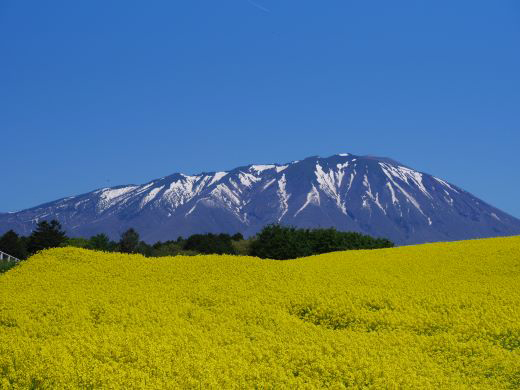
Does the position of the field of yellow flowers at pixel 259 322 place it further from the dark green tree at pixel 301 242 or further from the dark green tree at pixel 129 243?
the dark green tree at pixel 129 243

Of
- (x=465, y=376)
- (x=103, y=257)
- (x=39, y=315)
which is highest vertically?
(x=103, y=257)

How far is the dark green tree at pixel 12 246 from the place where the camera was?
99.3 metres

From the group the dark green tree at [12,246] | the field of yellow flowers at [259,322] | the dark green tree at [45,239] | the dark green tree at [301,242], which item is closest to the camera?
the field of yellow flowers at [259,322]

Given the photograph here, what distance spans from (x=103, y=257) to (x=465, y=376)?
25.1 m

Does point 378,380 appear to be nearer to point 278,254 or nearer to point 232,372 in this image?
point 232,372

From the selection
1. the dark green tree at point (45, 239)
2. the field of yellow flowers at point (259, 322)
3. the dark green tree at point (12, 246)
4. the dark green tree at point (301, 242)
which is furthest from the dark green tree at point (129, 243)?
the field of yellow flowers at point (259, 322)

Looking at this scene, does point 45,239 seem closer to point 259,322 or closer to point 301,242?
point 301,242

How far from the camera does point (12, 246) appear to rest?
3937 inches

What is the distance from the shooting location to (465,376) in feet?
64.2

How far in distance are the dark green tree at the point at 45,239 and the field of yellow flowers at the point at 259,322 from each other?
2589 inches

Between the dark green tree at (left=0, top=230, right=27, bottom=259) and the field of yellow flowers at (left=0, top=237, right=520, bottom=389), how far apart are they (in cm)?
6423

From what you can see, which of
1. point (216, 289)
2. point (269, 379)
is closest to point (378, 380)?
point (269, 379)

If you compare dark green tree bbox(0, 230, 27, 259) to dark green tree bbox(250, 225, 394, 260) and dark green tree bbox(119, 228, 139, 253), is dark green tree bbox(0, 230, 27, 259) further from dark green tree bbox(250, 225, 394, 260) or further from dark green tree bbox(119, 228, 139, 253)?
dark green tree bbox(250, 225, 394, 260)

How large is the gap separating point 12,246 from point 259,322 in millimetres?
83392
